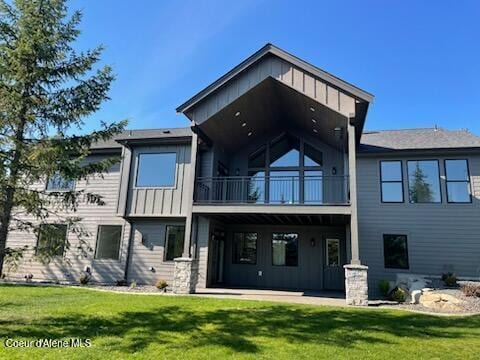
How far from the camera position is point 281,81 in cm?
1186

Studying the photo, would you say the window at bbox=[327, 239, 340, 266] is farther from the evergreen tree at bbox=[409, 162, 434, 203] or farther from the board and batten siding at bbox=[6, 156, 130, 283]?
the board and batten siding at bbox=[6, 156, 130, 283]

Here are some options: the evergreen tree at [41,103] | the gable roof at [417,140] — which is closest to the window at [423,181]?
Result: the gable roof at [417,140]

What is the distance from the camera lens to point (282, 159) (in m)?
15.3

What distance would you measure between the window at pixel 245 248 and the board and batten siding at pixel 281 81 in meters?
5.77

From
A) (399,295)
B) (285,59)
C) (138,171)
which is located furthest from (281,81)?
(399,295)

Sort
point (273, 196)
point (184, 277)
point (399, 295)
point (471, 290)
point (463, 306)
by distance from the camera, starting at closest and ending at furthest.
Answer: point (463, 306) → point (471, 290) → point (399, 295) → point (184, 277) → point (273, 196)

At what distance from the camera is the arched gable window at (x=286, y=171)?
46.4ft

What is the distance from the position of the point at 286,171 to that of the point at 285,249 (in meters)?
3.41

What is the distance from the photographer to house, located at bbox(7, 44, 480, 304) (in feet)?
40.8

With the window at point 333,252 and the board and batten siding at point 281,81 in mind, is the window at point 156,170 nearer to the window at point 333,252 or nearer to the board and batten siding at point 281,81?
the board and batten siding at point 281,81

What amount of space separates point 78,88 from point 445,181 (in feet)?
43.6

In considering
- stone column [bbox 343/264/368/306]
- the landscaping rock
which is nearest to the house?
stone column [bbox 343/264/368/306]

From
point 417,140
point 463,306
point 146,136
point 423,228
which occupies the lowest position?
point 463,306

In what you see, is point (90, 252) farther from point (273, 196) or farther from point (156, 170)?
point (273, 196)
